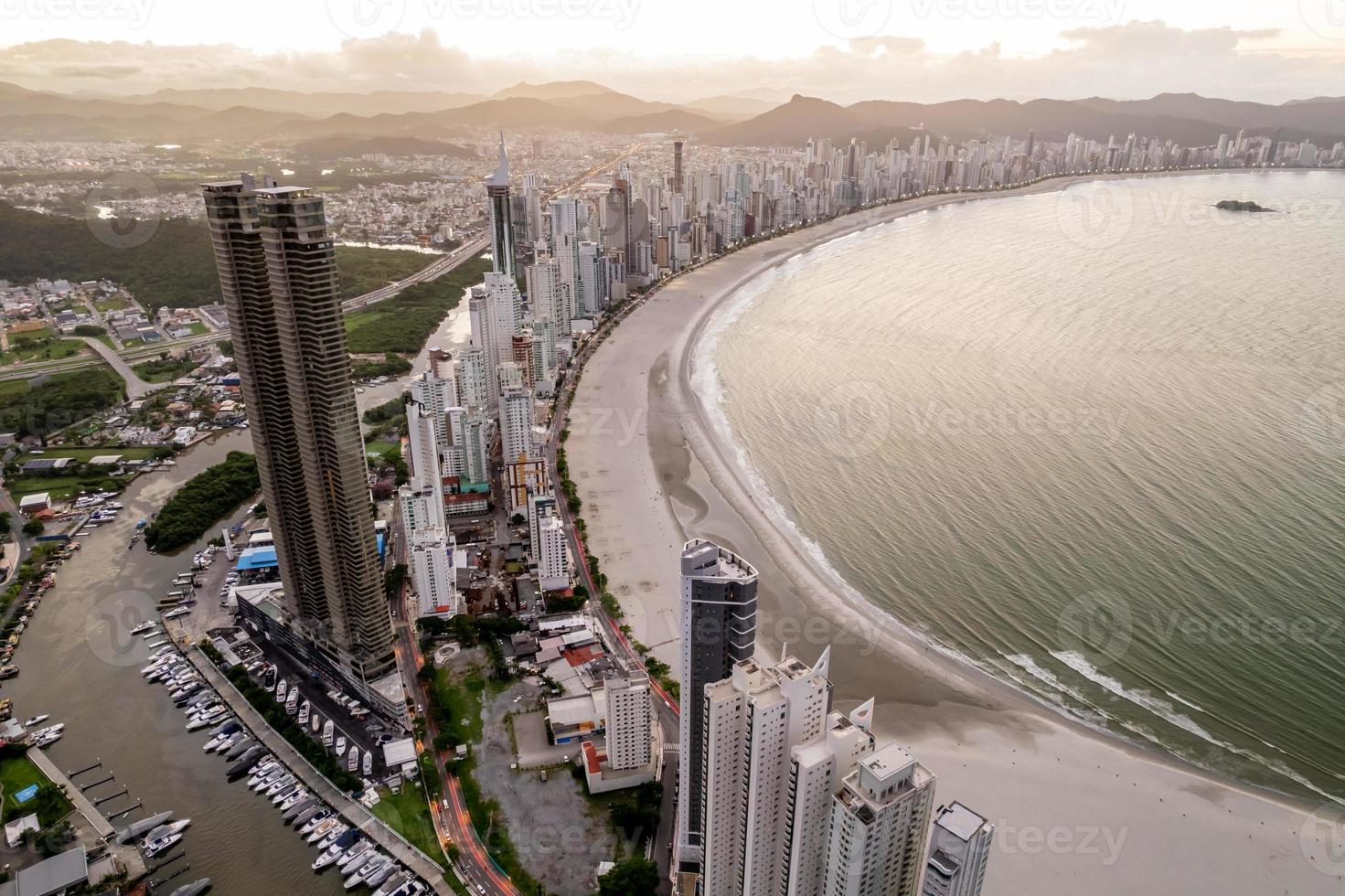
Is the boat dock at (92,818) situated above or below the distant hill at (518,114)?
below

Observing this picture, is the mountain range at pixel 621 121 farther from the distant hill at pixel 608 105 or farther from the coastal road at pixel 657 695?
the coastal road at pixel 657 695

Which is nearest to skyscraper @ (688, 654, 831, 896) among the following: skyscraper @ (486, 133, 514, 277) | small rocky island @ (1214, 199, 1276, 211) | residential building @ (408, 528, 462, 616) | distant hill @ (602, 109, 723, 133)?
residential building @ (408, 528, 462, 616)

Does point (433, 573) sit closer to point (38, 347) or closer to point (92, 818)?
point (92, 818)

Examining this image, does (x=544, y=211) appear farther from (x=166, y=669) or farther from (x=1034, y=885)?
(x=1034, y=885)

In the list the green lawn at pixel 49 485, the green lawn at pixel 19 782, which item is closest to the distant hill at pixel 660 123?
the green lawn at pixel 49 485

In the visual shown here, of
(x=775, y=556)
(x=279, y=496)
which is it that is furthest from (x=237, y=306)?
(x=775, y=556)

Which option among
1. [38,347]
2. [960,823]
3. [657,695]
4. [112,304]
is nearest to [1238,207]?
[657,695]
